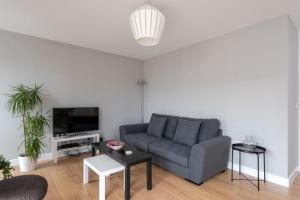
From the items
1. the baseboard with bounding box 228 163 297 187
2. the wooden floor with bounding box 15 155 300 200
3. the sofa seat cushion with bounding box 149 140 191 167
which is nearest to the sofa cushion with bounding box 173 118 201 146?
the sofa seat cushion with bounding box 149 140 191 167

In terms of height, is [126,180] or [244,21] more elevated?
[244,21]

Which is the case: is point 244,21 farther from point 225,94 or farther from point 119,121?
point 119,121

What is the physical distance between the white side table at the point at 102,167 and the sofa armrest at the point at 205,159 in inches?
40.0

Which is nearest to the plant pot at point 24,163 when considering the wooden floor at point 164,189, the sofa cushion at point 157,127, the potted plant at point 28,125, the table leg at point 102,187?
the potted plant at point 28,125

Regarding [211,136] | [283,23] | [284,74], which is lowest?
[211,136]

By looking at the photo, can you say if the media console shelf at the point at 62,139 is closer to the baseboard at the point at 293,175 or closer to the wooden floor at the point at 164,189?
the wooden floor at the point at 164,189

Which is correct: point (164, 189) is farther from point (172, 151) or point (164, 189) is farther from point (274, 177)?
point (274, 177)

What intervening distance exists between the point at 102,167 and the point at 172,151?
1127 millimetres

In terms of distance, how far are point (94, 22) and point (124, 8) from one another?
653mm

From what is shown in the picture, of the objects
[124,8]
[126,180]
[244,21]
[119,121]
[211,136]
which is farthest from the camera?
[119,121]

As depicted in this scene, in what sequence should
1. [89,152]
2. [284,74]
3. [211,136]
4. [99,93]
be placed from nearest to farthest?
[284,74], [211,136], [89,152], [99,93]

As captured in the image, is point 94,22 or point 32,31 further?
point 32,31

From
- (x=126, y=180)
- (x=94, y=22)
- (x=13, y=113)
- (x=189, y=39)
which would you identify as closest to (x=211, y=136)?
(x=126, y=180)

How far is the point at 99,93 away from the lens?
13.3ft
